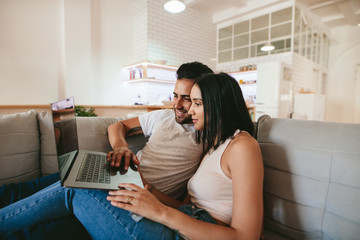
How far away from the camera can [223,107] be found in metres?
0.88

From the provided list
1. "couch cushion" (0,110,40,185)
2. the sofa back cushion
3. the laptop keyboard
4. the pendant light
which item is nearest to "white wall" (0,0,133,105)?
the pendant light

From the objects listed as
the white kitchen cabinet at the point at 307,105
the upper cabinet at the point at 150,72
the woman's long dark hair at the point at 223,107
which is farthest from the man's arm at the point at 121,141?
the white kitchen cabinet at the point at 307,105

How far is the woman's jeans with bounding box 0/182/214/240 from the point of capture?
68 centimetres

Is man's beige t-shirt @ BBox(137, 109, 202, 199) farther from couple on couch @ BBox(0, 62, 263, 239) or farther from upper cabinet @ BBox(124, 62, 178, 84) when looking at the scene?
upper cabinet @ BBox(124, 62, 178, 84)

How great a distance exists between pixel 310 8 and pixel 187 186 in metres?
7.11

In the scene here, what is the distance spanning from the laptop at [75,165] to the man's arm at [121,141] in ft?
0.14

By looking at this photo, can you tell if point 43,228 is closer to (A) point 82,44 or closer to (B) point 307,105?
(A) point 82,44

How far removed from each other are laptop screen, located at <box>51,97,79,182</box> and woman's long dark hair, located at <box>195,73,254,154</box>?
628mm

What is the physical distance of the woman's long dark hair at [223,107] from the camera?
88 centimetres

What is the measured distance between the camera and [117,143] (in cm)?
124

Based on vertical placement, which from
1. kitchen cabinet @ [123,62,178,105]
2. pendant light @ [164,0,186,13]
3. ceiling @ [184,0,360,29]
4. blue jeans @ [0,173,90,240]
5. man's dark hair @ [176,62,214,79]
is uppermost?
ceiling @ [184,0,360,29]

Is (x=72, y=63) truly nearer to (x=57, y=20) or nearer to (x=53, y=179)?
(x=57, y=20)

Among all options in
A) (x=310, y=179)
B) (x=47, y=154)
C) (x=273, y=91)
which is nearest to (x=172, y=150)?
(x=310, y=179)

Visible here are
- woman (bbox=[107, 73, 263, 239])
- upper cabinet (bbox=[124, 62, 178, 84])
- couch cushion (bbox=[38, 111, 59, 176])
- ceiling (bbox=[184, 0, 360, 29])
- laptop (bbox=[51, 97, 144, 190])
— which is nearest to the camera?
woman (bbox=[107, 73, 263, 239])
